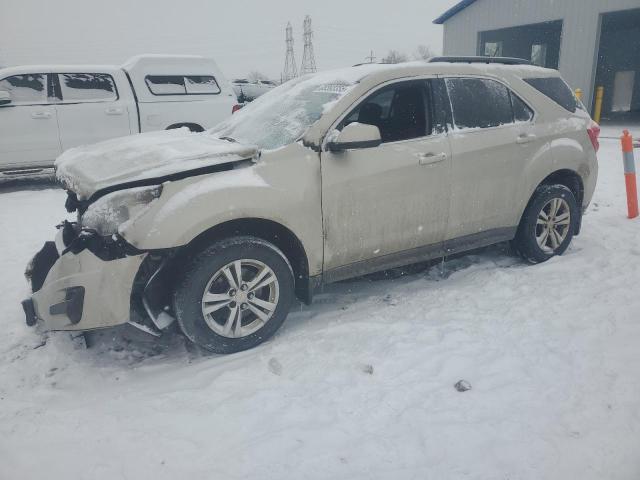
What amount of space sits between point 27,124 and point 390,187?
6924 millimetres

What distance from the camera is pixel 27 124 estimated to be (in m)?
7.85

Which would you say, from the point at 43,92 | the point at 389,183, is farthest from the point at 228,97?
the point at 389,183

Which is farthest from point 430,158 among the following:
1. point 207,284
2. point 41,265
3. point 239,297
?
point 41,265

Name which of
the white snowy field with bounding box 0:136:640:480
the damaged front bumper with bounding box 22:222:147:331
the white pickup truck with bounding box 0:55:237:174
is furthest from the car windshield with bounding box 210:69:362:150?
the white pickup truck with bounding box 0:55:237:174

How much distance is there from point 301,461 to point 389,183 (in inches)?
78.4

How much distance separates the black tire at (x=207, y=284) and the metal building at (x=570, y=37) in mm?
15721

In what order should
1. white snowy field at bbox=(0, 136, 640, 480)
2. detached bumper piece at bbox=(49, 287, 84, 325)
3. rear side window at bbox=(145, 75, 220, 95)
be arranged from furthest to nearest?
1. rear side window at bbox=(145, 75, 220, 95)
2. detached bumper piece at bbox=(49, 287, 84, 325)
3. white snowy field at bbox=(0, 136, 640, 480)

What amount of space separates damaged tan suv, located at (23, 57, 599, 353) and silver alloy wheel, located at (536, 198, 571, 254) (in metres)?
0.02

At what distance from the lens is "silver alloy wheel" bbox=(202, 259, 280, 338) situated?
307 cm

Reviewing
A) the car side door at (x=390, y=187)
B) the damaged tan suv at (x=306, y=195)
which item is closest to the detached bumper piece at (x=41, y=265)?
the damaged tan suv at (x=306, y=195)

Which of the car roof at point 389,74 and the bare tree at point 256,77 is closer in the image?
the car roof at point 389,74

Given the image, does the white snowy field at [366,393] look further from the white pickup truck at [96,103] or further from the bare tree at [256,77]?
the bare tree at [256,77]

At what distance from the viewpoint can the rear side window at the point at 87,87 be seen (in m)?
8.13

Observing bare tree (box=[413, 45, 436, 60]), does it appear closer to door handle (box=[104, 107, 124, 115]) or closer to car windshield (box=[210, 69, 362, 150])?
door handle (box=[104, 107, 124, 115])
